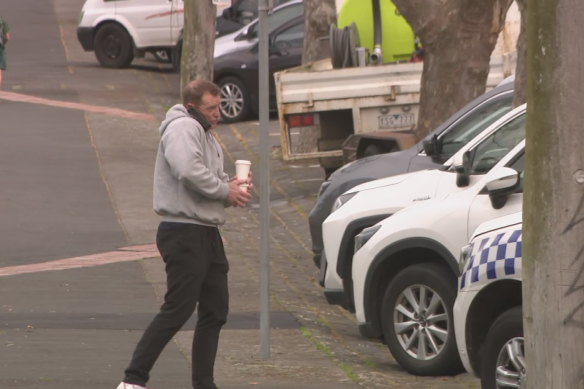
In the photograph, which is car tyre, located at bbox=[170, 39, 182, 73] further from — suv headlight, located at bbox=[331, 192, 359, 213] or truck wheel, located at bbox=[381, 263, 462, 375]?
truck wheel, located at bbox=[381, 263, 462, 375]

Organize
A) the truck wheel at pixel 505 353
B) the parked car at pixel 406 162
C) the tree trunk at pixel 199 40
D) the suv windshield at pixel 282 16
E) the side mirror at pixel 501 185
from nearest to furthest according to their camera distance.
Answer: the truck wheel at pixel 505 353
the side mirror at pixel 501 185
the parked car at pixel 406 162
the tree trunk at pixel 199 40
the suv windshield at pixel 282 16

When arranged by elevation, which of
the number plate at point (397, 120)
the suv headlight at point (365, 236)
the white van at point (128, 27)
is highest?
the white van at point (128, 27)

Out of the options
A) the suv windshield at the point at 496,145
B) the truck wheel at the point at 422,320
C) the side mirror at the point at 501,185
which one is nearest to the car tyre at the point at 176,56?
the suv windshield at the point at 496,145

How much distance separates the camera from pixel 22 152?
21391mm

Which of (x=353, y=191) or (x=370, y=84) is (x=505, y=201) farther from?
(x=370, y=84)

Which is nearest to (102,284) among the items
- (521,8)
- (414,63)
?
(521,8)

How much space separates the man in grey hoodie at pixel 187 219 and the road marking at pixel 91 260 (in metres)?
5.51

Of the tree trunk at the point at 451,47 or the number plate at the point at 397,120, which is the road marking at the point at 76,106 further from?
the tree trunk at the point at 451,47

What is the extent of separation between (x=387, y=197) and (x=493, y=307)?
9.78ft

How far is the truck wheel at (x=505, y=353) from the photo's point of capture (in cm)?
714

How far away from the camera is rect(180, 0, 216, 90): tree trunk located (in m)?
22.9

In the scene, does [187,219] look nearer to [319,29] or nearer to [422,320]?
[422,320]

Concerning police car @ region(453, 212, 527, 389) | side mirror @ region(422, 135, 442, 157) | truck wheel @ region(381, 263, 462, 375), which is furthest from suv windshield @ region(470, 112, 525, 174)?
police car @ region(453, 212, 527, 389)

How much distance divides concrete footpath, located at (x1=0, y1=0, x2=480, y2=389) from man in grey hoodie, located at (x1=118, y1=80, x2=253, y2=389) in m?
0.70
